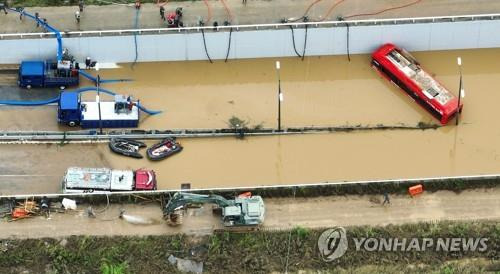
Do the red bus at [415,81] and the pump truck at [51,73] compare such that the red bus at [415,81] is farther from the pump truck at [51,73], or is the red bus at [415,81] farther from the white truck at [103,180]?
the pump truck at [51,73]

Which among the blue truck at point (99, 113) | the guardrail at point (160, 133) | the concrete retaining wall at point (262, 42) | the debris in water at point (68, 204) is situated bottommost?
the debris in water at point (68, 204)

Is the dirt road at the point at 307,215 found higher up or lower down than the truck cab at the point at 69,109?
lower down

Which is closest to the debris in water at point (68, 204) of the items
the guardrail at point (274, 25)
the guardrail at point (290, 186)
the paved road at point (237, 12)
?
the guardrail at point (290, 186)

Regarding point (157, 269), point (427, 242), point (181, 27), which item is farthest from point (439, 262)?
point (181, 27)

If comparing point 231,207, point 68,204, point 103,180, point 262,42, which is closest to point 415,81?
point 262,42

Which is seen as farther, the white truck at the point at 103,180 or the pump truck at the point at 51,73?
the pump truck at the point at 51,73

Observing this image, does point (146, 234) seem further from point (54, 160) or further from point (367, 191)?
point (367, 191)
